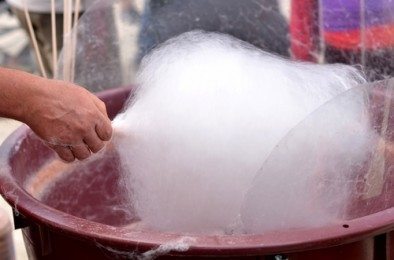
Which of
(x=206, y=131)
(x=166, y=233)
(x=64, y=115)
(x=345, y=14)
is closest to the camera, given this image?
(x=166, y=233)

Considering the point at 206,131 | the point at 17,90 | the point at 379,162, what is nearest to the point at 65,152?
the point at 17,90

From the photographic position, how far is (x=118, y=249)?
3.11ft

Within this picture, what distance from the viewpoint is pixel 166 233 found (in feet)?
3.09

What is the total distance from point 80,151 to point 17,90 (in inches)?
5.4

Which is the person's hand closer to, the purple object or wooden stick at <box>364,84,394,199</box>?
wooden stick at <box>364,84,394,199</box>

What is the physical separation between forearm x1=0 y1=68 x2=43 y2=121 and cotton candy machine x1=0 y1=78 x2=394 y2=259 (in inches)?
5.6

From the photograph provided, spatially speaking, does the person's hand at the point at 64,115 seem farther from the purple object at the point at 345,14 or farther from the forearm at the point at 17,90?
the purple object at the point at 345,14

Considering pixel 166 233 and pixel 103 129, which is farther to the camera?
pixel 103 129

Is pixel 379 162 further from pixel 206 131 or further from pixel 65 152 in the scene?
pixel 65 152

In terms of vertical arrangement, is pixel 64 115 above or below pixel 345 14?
above

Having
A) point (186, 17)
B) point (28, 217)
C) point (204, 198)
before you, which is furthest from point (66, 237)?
point (186, 17)

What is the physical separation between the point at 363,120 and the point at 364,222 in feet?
0.64

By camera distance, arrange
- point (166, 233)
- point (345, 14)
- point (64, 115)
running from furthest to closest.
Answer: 1. point (345, 14)
2. point (64, 115)
3. point (166, 233)

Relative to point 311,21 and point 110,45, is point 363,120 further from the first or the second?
point 110,45
